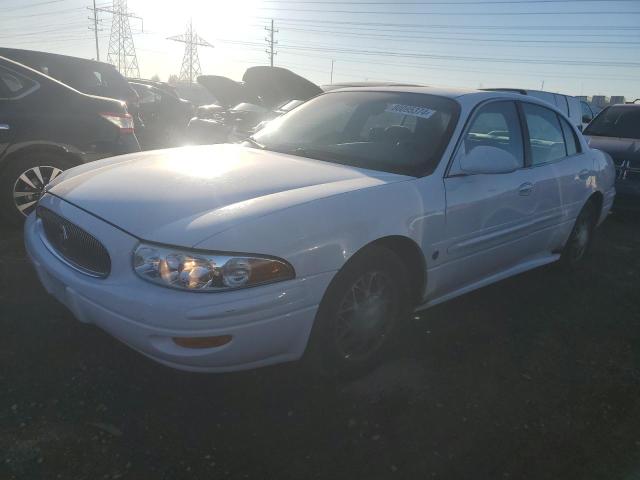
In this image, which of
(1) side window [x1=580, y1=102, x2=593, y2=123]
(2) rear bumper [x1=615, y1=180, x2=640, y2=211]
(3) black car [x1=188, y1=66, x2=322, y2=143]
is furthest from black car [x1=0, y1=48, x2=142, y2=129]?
(1) side window [x1=580, y1=102, x2=593, y2=123]

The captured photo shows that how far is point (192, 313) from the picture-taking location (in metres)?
2.01

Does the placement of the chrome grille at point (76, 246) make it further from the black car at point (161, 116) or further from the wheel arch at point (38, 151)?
the black car at point (161, 116)

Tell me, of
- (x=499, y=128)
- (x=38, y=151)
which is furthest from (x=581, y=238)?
(x=38, y=151)

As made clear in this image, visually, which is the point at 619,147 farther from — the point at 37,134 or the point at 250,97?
the point at 37,134

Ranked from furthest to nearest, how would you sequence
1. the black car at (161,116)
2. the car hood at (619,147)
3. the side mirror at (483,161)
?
the black car at (161,116), the car hood at (619,147), the side mirror at (483,161)

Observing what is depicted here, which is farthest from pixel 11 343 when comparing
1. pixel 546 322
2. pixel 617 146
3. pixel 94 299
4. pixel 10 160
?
pixel 617 146

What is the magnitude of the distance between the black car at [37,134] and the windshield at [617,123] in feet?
22.6

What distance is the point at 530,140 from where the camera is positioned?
3.70 meters

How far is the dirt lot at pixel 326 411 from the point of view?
208cm

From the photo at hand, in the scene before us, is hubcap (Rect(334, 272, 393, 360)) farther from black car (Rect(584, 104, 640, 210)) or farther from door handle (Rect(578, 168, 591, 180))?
black car (Rect(584, 104, 640, 210))

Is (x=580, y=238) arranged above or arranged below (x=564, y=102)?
below

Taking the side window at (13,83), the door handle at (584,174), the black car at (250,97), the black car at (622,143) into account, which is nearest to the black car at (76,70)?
the black car at (250,97)

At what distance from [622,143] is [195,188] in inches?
259

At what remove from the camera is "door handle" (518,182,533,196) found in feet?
11.1
